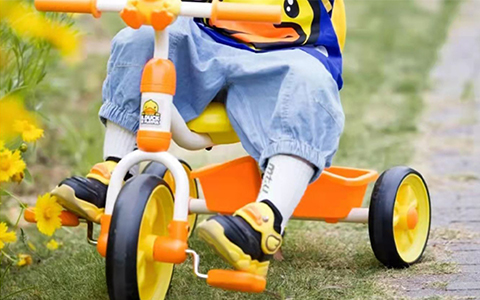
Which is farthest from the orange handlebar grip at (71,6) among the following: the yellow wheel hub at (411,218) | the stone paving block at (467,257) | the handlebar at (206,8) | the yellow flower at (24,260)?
the stone paving block at (467,257)

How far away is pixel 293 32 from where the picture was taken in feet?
7.36

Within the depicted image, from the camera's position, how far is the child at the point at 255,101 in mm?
1854

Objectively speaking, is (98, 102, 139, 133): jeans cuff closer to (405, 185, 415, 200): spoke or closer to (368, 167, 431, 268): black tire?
(368, 167, 431, 268): black tire

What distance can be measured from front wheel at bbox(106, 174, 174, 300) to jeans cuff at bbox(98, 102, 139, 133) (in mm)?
237

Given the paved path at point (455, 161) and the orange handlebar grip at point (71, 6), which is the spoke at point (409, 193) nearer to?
the paved path at point (455, 161)

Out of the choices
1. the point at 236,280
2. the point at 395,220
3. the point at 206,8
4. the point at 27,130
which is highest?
the point at 206,8

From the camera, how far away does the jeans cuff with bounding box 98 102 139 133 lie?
6.86 ft

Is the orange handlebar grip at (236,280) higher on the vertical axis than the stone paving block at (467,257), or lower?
higher

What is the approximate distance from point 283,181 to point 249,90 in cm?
28

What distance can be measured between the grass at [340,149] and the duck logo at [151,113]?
0.45m

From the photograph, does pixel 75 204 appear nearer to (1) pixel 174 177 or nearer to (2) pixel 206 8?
(1) pixel 174 177

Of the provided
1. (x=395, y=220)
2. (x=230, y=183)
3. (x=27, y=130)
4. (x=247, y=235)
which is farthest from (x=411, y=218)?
(x=27, y=130)

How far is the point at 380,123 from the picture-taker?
14.5 ft

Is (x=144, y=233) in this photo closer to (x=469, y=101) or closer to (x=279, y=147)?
(x=279, y=147)
